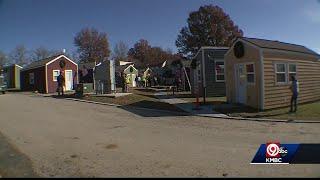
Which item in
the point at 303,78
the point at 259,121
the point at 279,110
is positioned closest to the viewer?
the point at 259,121

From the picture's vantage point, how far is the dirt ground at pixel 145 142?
7574mm

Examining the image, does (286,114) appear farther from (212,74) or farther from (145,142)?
(212,74)

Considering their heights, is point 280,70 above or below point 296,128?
above

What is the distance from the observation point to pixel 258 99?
1939cm

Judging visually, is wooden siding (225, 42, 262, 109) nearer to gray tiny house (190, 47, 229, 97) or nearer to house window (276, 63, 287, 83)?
house window (276, 63, 287, 83)

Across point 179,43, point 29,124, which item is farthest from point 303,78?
point 29,124

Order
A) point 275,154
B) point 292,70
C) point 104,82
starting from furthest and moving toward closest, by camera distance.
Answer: point 104,82, point 292,70, point 275,154

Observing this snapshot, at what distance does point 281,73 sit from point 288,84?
0.78 meters

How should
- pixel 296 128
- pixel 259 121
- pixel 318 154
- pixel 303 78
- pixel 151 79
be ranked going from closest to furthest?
pixel 318 154, pixel 296 128, pixel 259 121, pixel 303 78, pixel 151 79

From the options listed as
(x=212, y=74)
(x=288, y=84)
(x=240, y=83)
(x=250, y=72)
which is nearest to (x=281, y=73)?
(x=288, y=84)

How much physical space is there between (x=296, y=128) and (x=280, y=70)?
7653 millimetres

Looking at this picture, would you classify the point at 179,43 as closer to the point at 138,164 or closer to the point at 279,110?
the point at 138,164

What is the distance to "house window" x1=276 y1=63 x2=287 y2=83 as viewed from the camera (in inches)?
799

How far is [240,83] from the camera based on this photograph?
2152 cm
